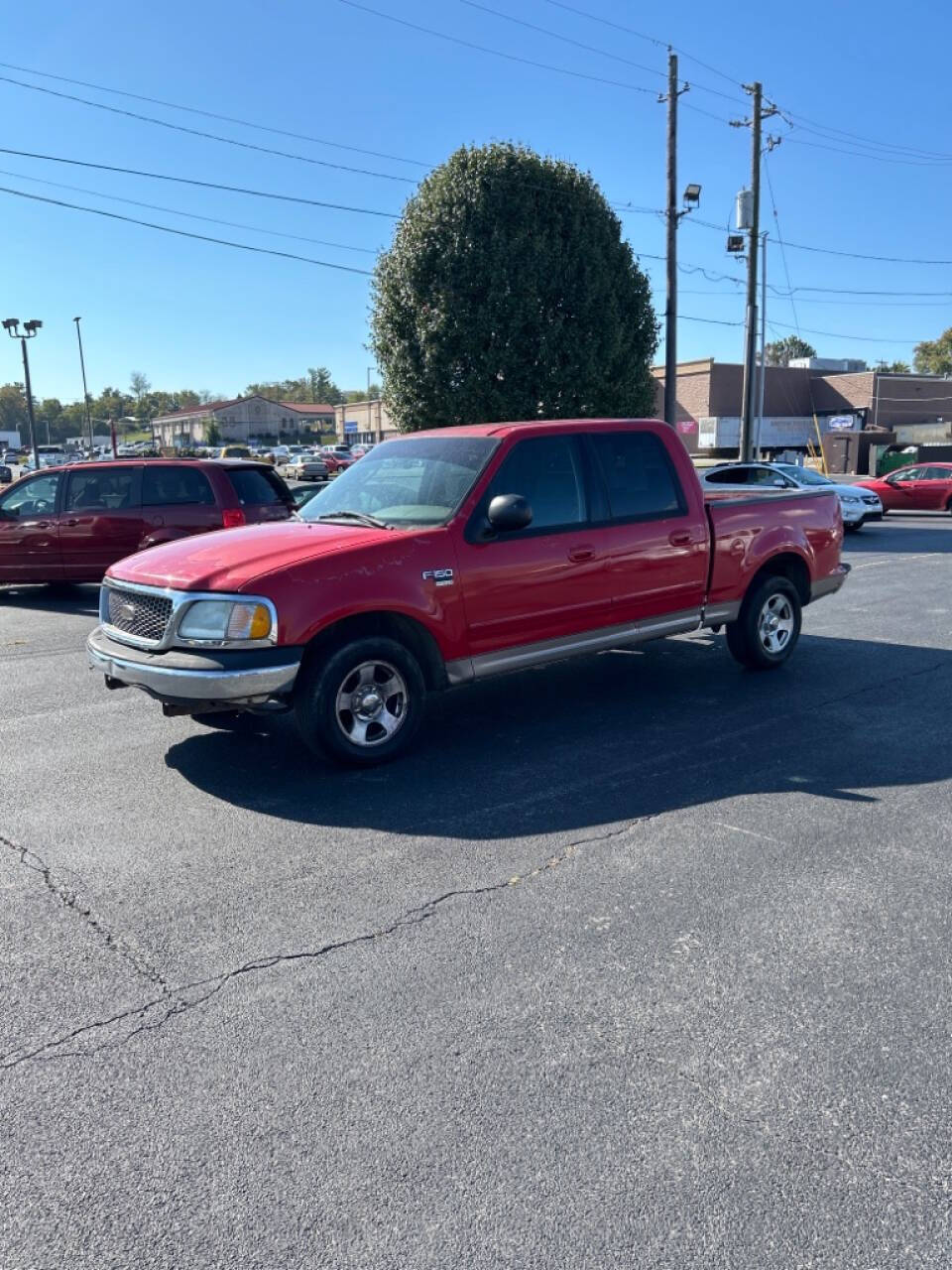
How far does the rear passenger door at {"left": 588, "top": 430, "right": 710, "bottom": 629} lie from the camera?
6.68 metres

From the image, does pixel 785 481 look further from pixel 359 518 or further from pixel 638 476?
pixel 359 518

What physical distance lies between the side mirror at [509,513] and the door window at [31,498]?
8211 mm

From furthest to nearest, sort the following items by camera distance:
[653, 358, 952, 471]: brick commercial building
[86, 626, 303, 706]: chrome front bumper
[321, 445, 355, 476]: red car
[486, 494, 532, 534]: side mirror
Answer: [321, 445, 355, 476]: red car < [653, 358, 952, 471]: brick commercial building < [486, 494, 532, 534]: side mirror < [86, 626, 303, 706]: chrome front bumper

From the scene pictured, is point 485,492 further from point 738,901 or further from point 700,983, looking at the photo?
point 700,983

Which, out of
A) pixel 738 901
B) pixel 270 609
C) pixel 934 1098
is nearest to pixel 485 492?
pixel 270 609

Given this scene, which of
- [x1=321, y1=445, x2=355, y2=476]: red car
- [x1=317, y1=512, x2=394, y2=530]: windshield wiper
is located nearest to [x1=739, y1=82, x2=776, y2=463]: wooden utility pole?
[x1=317, y1=512, x2=394, y2=530]: windshield wiper

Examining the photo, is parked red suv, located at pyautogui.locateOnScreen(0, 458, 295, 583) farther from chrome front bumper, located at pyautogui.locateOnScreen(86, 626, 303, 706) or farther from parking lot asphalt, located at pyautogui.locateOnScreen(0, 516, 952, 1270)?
chrome front bumper, located at pyautogui.locateOnScreen(86, 626, 303, 706)

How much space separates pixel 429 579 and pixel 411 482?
0.99 m

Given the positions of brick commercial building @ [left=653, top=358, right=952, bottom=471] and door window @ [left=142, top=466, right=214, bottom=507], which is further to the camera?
brick commercial building @ [left=653, top=358, right=952, bottom=471]

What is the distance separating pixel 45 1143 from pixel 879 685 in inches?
265

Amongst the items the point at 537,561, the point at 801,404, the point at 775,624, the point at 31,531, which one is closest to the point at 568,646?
the point at 537,561

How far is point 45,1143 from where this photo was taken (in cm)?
266

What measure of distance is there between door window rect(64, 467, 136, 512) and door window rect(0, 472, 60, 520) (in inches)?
11.5

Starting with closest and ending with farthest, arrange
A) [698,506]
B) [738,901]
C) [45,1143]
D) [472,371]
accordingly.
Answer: [45,1143], [738,901], [698,506], [472,371]
